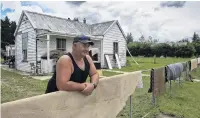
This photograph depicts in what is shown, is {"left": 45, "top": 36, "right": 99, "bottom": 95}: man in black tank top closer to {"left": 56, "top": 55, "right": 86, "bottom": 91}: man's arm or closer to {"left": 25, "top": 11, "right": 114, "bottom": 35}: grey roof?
{"left": 56, "top": 55, "right": 86, "bottom": 91}: man's arm

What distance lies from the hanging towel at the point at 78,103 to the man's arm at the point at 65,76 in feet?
0.25

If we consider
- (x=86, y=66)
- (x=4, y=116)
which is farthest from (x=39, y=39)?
(x=4, y=116)

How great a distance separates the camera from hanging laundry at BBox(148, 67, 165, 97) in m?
5.57

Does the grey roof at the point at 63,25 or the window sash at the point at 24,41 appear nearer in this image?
the grey roof at the point at 63,25

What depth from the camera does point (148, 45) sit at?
42562 millimetres

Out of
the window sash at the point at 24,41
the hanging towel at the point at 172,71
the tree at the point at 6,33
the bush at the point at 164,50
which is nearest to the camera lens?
the hanging towel at the point at 172,71

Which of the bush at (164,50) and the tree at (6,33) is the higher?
the tree at (6,33)

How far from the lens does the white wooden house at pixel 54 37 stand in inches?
616

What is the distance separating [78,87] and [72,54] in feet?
1.45

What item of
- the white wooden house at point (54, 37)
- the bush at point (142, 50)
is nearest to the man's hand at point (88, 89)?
the white wooden house at point (54, 37)

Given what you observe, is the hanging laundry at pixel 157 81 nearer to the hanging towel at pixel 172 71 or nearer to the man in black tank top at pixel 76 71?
the hanging towel at pixel 172 71

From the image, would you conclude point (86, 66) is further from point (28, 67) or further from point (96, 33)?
point (96, 33)

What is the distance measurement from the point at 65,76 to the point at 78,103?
0.36 meters

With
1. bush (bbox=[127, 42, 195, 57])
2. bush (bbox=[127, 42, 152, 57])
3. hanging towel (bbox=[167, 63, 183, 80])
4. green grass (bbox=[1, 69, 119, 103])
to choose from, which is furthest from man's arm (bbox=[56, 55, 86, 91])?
bush (bbox=[127, 42, 152, 57])
